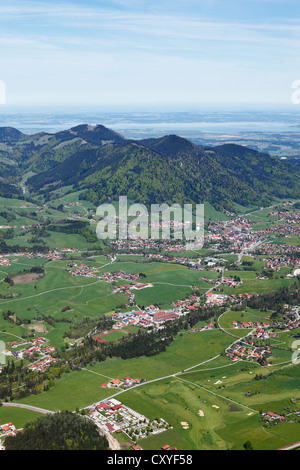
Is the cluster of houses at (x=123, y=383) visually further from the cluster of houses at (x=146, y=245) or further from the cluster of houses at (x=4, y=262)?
the cluster of houses at (x=146, y=245)

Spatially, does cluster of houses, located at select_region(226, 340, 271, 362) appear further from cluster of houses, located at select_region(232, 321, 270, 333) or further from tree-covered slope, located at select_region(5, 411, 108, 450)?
tree-covered slope, located at select_region(5, 411, 108, 450)

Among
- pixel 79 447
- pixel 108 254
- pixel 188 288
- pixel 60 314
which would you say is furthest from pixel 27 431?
pixel 108 254

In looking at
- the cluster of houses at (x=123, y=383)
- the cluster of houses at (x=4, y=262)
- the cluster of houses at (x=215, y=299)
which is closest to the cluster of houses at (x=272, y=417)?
the cluster of houses at (x=123, y=383)

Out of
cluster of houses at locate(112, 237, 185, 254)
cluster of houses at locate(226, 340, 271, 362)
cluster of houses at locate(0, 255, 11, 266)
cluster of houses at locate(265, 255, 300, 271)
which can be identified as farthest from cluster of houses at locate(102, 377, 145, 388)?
cluster of houses at locate(112, 237, 185, 254)

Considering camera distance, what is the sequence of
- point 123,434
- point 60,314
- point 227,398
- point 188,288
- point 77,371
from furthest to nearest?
point 188,288
point 60,314
point 77,371
point 227,398
point 123,434

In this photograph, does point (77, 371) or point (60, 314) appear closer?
point (77, 371)

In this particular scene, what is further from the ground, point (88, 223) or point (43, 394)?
point (88, 223)

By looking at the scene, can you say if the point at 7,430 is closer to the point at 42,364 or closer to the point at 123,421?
the point at 123,421
